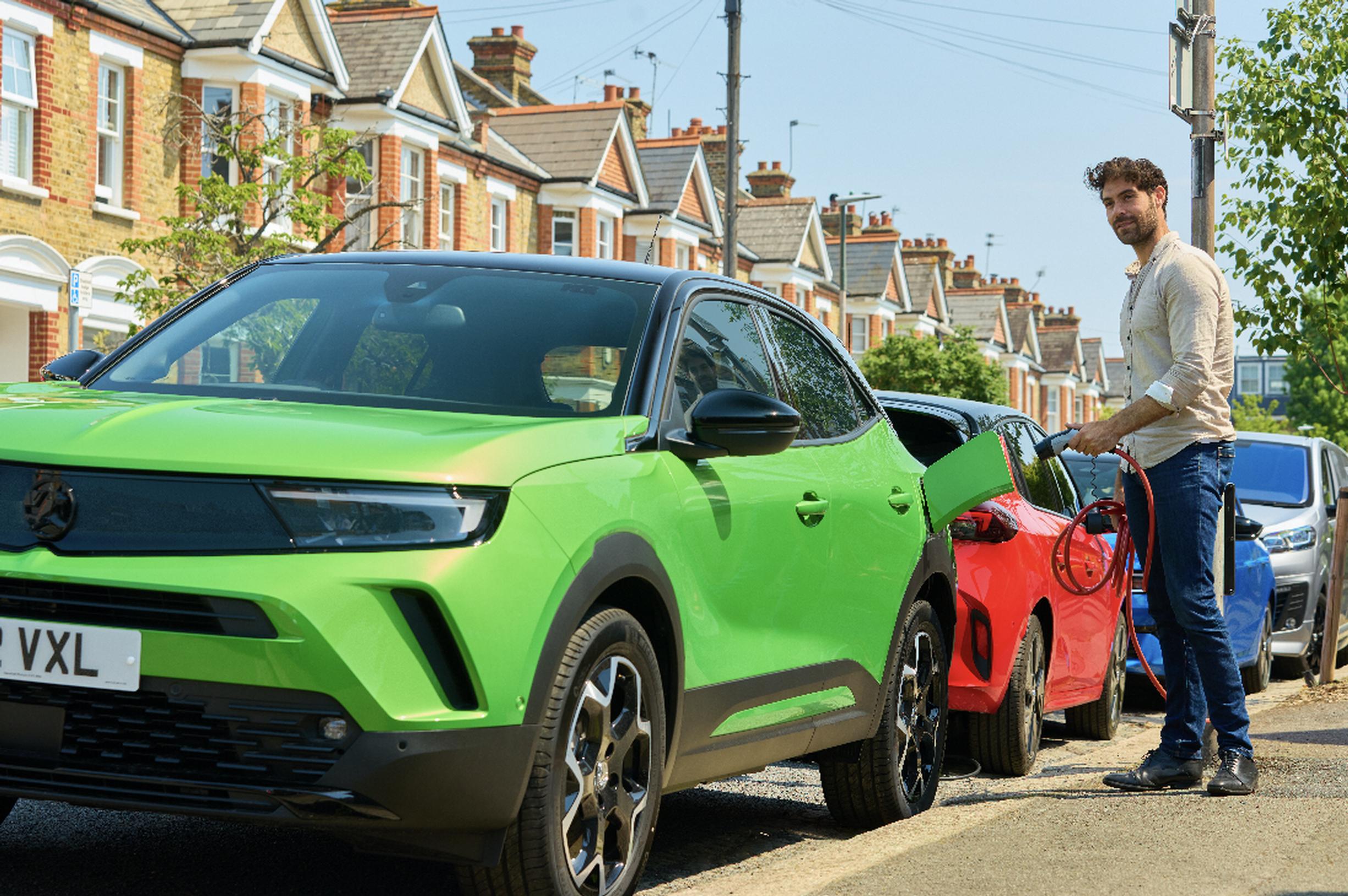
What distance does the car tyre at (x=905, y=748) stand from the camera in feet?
19.9

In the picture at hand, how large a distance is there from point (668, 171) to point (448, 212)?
12.3m

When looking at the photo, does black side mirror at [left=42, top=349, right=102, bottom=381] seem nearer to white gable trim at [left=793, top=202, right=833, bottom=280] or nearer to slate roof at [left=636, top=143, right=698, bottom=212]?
slate roof at [left=636, top=143, right=698, bottom=212]

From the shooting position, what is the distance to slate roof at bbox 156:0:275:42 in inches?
1081

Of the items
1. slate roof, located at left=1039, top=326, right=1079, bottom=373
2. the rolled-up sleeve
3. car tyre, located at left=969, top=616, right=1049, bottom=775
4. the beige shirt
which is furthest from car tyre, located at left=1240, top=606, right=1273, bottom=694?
slate roof, located at left=1039, top=326, right=1079, bottom=373

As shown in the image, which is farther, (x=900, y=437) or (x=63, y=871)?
(x=900, y=437)

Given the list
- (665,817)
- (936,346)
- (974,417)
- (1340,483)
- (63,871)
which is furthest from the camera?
(936,346)

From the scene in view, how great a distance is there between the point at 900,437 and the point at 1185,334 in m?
1.72

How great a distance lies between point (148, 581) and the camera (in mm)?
3670

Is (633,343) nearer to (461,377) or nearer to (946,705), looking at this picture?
(461,377)

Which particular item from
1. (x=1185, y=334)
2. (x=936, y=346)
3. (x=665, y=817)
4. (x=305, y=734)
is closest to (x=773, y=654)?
(x=665, y=817)

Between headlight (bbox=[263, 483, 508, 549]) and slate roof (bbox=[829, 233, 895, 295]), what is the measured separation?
6095 cm

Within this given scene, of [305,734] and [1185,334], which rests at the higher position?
[1185,334]

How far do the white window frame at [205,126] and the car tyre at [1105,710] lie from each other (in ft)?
63.8

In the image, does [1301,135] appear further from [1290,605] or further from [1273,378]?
[1273,378]
